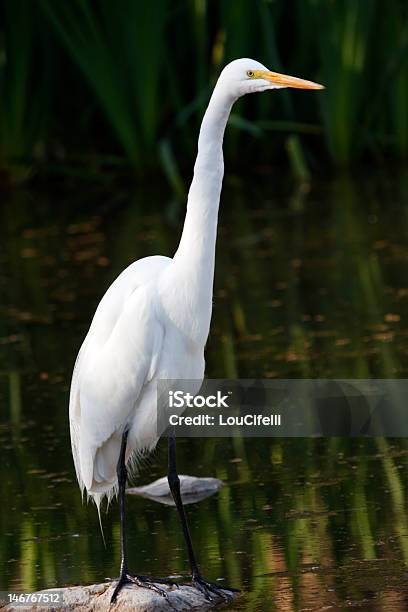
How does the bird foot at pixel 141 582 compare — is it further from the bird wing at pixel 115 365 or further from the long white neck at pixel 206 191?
the long white neck at pixel 206 191

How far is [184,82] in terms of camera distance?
36.1 ft

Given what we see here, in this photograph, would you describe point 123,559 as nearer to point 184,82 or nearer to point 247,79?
point 247,79

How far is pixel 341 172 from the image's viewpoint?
10.6m

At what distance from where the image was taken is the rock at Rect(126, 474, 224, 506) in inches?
184

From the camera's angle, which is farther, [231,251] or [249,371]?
[231,251]

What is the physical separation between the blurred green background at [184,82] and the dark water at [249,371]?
1.31 ft

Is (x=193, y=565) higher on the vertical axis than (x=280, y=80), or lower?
lower

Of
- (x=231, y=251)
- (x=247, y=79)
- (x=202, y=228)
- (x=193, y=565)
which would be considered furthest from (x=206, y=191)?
(x=231, y=251)

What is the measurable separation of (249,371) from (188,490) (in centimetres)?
139

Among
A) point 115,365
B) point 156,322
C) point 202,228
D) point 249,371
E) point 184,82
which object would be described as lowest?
point 249,371

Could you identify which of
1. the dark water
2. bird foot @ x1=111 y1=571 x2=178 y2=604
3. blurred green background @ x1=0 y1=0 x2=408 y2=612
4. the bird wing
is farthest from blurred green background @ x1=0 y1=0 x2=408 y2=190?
bird foot @ x1=111 y1=571 x2=178 y2=604

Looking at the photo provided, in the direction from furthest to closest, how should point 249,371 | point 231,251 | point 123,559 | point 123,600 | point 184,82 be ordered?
1. point 184,82
2. point 231,251
3. point 249,371
4. point 123,559
5. point 123,600

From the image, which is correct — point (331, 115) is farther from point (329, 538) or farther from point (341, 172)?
point (329, 538)

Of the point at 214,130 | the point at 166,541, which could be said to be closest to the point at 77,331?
the point at 166,541
